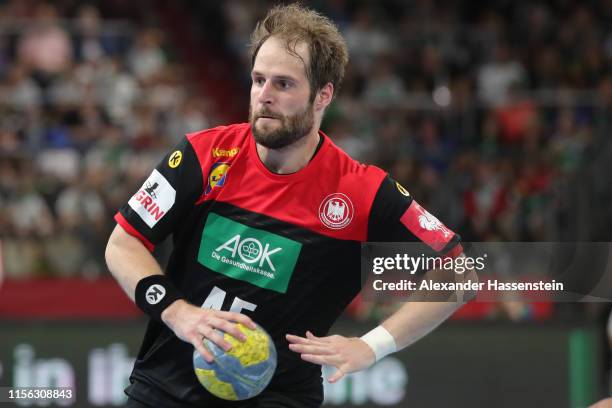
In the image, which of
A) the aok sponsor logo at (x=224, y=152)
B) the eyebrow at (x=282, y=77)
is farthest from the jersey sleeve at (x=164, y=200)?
the eyebrow at (x=282, y=77)

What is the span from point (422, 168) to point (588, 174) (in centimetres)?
268

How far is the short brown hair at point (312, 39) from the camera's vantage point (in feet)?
17.2

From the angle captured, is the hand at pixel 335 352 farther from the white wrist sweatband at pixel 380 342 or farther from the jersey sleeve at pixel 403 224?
the jersey sleeve at pixel 403 224

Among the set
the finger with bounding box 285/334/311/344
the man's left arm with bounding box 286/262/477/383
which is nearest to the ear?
the man's left arm with bounding box 286/262/477/383

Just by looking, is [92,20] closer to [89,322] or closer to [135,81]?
[135,81]

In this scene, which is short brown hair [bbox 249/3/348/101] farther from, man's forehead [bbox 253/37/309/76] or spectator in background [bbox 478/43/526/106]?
spectator in background [bbox 478/43/526/106]

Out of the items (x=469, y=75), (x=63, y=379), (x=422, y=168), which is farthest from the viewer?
(x=469, y=75)

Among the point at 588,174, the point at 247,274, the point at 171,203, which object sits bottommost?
the point at 247,274

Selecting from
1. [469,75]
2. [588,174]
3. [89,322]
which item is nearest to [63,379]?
[89,322]

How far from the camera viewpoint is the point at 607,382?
417 inches

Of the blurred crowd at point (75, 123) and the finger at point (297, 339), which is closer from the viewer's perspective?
the finger at point (297, 339)

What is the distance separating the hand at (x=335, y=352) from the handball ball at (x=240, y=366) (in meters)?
0.14

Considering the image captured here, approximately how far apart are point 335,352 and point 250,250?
674 millimetres

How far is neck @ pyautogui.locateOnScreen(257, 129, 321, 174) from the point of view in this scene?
531 centimetres
